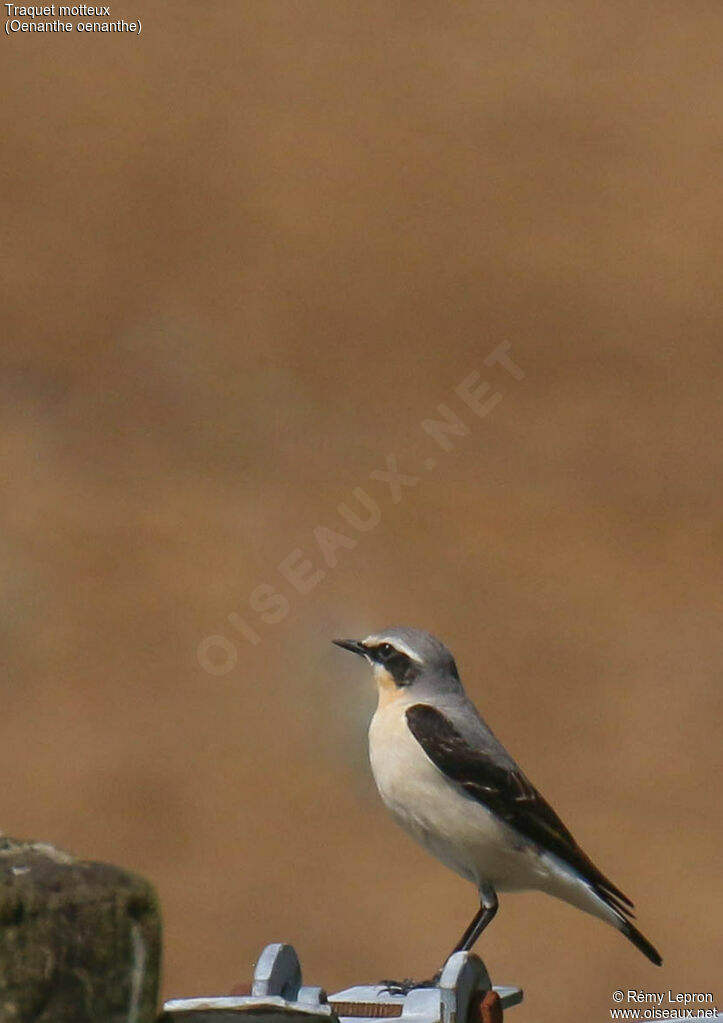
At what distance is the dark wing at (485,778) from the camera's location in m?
4.67

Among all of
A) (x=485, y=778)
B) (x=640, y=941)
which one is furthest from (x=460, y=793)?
(x=640, y=941)

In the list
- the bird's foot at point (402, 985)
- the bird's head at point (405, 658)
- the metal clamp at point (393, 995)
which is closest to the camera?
the metal clamp at point (393, 995)

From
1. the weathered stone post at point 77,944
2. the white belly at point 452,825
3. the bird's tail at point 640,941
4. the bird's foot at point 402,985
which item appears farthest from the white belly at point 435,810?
the weathered stone post at point 77,944

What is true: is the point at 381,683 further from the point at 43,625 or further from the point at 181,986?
the point at 43,625

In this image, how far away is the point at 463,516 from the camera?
14.2 m

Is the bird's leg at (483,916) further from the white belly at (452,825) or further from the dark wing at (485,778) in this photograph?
the dark wing at (485,778)

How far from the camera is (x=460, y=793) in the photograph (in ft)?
15.4

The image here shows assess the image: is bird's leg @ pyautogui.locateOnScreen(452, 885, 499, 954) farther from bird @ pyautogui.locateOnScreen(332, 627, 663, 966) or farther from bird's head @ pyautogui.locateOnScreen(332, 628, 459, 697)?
bird's head @ pyautogui.locateOnScreen(332, 628, 459, 697)

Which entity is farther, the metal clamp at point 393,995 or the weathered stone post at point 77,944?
the metal clamp at point 393,995

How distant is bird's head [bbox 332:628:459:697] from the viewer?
4766 mm

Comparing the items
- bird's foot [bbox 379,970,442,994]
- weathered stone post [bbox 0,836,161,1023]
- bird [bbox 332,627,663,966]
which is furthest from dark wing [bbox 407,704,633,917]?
weathered stone post [bbox 0,836,161,1023]

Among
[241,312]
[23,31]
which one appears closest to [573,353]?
[241,312]

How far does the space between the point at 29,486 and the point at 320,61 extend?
12.0 feet

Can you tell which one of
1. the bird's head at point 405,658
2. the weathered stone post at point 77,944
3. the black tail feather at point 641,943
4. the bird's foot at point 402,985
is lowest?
the bird's foot at point 402,985
